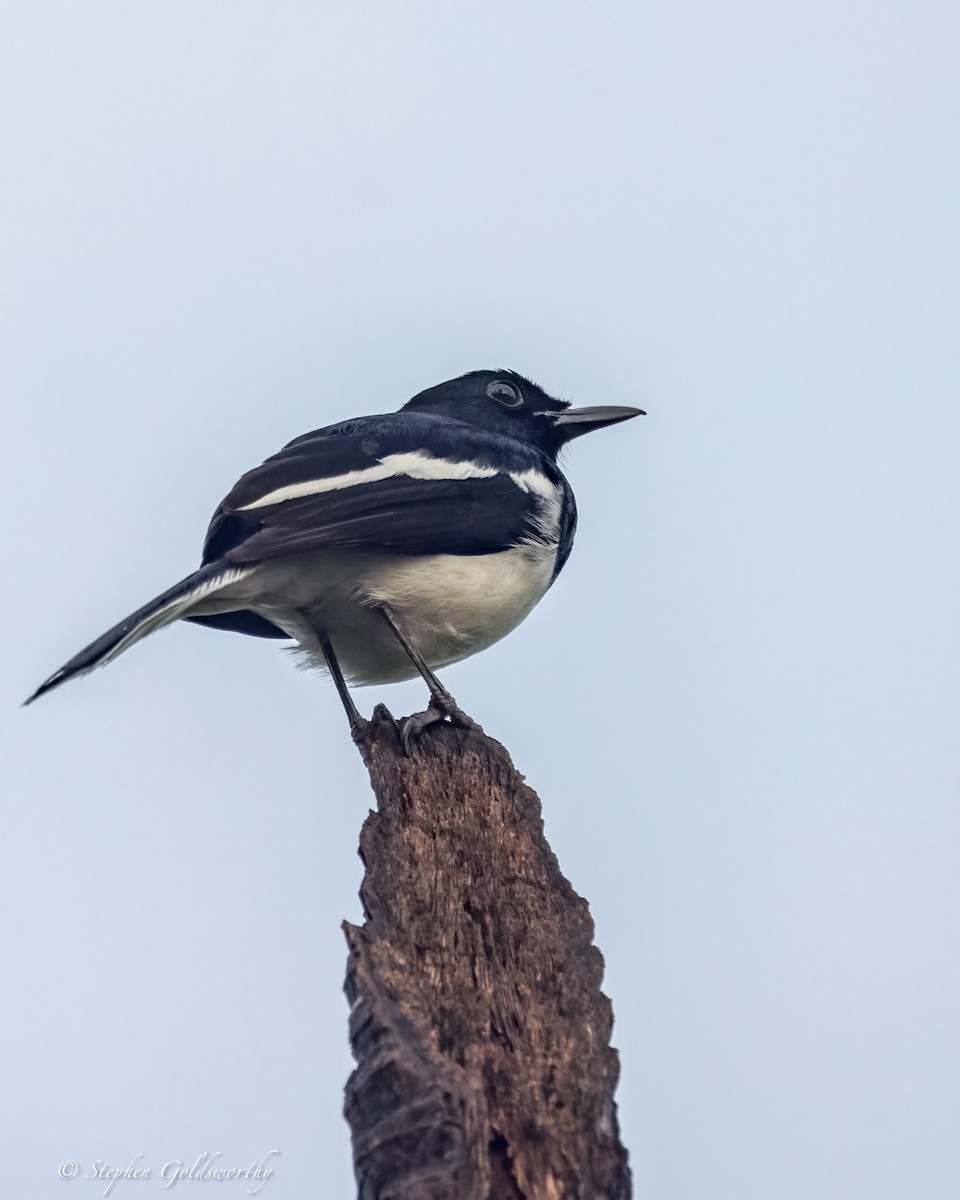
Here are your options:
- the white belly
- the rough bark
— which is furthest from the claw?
the white belly

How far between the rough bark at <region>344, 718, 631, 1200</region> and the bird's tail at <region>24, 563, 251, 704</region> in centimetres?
125

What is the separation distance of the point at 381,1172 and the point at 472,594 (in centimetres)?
379

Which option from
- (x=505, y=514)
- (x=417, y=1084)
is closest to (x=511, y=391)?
(x=505, y=514)

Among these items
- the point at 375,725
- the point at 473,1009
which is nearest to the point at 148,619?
the point at 375,725

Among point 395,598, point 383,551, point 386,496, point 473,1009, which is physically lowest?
point 473,1009

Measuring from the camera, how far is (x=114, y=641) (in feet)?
19.0

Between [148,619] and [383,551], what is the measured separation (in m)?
1.23

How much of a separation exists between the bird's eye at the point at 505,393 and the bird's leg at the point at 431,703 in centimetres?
226


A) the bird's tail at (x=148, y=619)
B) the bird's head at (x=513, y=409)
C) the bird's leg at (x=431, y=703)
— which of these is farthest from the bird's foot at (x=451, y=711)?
the bird's head at (x=513, y=409)

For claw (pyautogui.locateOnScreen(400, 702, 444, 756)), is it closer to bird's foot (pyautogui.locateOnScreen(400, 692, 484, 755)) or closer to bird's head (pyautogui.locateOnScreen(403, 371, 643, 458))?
bird's foot (pyautogui.locateOnScreen(400, 692, 484, 755))

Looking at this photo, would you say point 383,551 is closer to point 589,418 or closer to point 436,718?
point 436,718

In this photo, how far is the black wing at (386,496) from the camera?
21.2 feet

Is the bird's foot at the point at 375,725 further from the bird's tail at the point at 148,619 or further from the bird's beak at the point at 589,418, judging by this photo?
the bird's beak at the point at 589,418

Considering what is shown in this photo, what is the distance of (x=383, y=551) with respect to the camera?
670 centimetres
